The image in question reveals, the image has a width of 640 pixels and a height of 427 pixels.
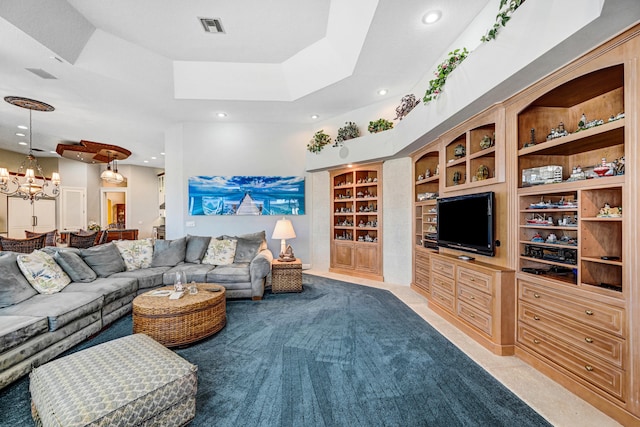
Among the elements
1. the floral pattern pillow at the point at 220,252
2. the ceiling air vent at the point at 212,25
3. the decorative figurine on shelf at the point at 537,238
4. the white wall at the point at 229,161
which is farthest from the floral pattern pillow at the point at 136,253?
the decorative figurine on shelf at the point at 537,238

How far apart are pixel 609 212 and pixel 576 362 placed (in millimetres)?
1112

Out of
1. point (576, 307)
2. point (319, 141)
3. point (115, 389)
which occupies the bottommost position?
point (115, 389)

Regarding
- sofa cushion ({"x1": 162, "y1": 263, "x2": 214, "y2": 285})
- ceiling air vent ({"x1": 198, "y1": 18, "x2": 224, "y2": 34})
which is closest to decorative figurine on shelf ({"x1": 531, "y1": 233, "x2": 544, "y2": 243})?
sofa cushion ({"x1": 162, "y1": 263, "x2": 214, "y2": 285})

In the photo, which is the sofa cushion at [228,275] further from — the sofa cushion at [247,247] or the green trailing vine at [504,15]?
the green trailing vine at [504,15]

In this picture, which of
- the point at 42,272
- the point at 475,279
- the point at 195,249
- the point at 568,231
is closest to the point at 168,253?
the point at 195,249

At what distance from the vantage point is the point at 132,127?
6426mm

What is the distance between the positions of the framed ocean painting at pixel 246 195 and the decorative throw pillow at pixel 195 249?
48.5 inches

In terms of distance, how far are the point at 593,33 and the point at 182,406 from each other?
11.2 ft

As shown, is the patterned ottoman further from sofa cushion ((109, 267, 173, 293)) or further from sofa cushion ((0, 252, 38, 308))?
sofa cushion ((109, 267, 173, 293))

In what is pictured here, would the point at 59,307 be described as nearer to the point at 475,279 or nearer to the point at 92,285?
the point at 92,285

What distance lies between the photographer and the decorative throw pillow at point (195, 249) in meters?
4.78

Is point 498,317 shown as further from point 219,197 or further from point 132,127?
point 132,127

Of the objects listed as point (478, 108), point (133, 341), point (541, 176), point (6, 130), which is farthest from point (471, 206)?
point (6, 130)

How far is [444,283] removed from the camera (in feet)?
11.8
